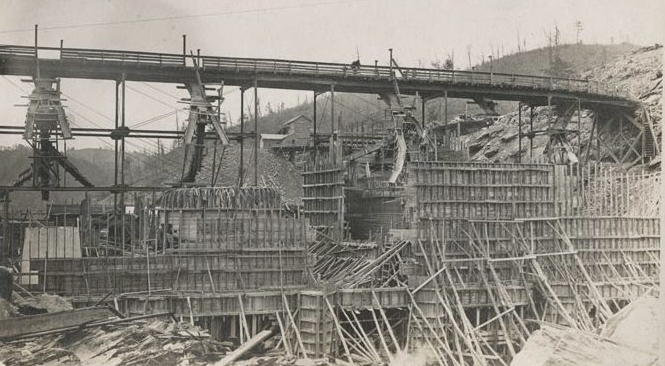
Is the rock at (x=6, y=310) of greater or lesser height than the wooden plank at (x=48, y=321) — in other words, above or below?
above

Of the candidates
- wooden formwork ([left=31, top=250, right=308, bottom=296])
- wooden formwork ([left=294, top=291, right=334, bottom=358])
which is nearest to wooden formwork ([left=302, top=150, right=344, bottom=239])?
wooden formwork ([left=31, top=250, right=308, bottom=296])

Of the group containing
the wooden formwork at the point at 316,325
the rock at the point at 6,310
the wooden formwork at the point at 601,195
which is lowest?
the wooden formwork at the point at 316,325

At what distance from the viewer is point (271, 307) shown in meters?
24.9

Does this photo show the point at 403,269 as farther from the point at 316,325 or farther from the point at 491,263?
the point at 316,325

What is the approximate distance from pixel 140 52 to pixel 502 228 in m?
17.4

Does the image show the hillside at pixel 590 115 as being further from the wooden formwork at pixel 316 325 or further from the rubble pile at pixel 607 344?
the wooden formwork at pixel 316 325

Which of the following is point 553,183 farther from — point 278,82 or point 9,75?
point 9,75

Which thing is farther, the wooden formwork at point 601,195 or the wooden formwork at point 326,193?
the wooden formwork at point 326,193

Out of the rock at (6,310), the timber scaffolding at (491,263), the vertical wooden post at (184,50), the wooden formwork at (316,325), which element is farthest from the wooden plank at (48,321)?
the vertical wooden post at (184,50)

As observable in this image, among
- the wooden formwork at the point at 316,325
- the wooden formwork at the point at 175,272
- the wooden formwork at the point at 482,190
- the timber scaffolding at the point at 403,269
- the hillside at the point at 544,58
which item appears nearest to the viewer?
the wooden formwork at the point at 175,272

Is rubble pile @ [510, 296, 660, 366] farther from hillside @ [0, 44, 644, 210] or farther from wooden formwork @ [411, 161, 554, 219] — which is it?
hillside @ [0, 44, 644, 210]

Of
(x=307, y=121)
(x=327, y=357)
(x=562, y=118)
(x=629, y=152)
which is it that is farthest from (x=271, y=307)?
(x=307, y=121)

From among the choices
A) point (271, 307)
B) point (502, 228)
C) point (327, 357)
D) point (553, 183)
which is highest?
point (553, 183)

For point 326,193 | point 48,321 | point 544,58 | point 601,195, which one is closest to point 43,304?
point 48,321
